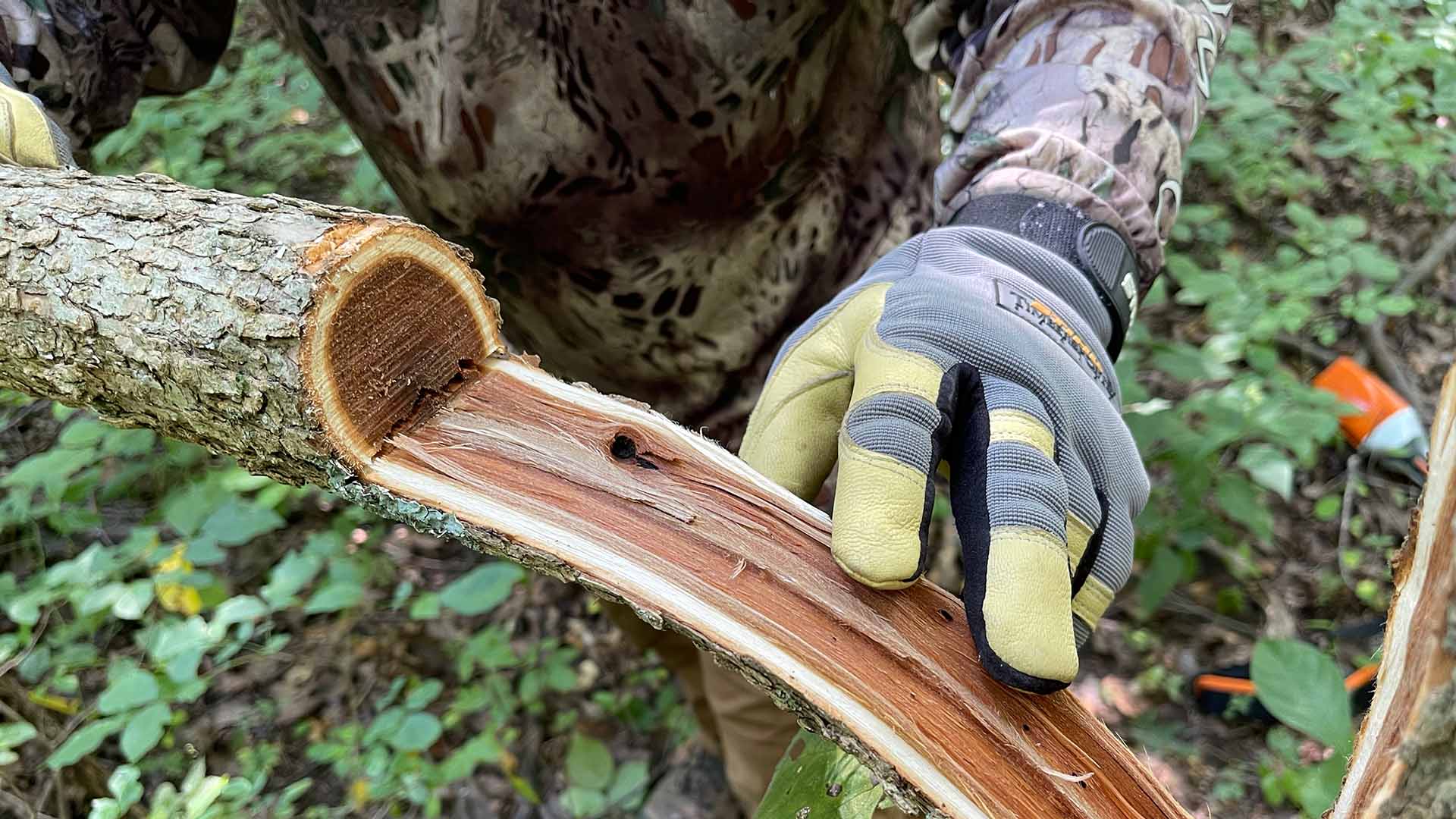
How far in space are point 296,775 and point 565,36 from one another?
2214 millimetres

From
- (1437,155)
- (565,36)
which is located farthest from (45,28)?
(1437,155)

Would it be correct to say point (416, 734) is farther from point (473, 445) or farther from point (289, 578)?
point (473, 445)

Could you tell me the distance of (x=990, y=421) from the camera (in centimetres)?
104

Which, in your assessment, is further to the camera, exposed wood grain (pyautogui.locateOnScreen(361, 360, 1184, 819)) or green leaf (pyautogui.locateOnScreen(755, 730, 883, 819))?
green leaf (pyautogui.locateOnScreen(755, 730, 883, 819))

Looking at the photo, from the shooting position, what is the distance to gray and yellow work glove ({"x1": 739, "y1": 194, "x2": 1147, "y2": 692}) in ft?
3.12

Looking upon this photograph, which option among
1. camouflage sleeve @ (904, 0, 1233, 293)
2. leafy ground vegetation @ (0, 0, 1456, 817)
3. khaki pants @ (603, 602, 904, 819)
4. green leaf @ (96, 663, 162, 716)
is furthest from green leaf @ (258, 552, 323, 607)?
camouflage sleeve @ (904, 0, 1233, 293)

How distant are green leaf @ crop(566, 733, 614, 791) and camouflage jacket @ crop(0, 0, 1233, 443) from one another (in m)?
1.23

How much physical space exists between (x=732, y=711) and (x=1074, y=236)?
149 centimetres

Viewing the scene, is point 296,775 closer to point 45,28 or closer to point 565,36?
point 45,28

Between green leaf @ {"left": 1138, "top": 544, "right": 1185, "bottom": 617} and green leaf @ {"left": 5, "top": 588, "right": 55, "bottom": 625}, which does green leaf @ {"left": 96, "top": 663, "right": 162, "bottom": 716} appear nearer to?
green leaf @ {"left": 5, "top": 588, "right": 55, "bottom": 625}

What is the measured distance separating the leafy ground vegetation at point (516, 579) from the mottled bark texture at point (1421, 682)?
4.68ft

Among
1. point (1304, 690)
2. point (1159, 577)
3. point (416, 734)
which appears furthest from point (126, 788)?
point (1159, 577)

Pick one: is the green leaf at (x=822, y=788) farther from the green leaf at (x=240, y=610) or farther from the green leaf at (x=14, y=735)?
the green leaf at (x=14, y=735)

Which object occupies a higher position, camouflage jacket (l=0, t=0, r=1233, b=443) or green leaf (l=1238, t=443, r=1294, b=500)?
camouflage jacket (l=0, t=0, r=1233, b=443)
